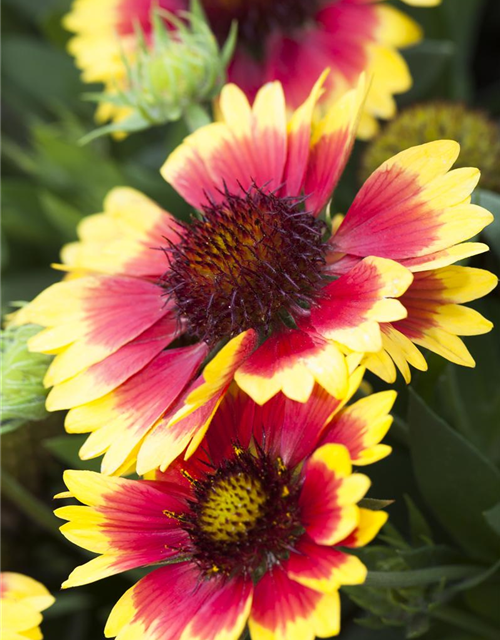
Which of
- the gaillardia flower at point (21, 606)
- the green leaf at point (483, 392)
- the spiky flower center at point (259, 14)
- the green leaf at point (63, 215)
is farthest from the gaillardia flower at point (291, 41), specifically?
the gaillardia flower at point (21, 606)

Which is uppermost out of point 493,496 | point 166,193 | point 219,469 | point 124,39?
point 124,39

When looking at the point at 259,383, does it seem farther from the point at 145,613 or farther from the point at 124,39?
the point at 124,39

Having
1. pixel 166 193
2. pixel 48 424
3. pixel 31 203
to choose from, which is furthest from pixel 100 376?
pixel 31 203

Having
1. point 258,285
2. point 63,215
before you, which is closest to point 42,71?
point 63,215

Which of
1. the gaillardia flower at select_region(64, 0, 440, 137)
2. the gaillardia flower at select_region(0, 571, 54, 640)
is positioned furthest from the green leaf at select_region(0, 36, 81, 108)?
the gaillardia flower at select_region(0, 571, 54, 640)

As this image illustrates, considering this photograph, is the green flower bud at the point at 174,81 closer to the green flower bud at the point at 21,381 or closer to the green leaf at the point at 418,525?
the green flower bud at the point at 21,381

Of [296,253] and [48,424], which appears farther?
[48,424]
